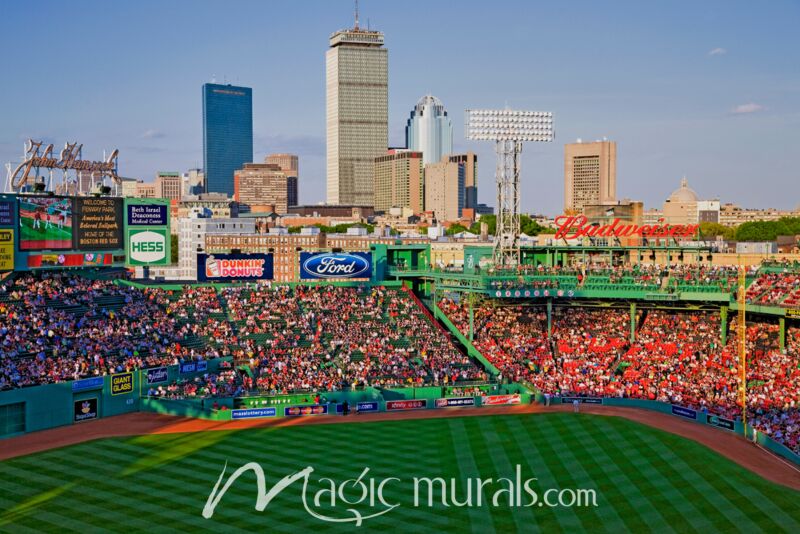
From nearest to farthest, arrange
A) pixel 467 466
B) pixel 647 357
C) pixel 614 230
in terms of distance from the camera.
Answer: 1. pixel 467 466
2. pixel 647 357
3. pixel 614 230

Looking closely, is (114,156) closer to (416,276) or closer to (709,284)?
(416,276)

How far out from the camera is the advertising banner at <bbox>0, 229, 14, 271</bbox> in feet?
150

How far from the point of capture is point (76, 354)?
44.0m

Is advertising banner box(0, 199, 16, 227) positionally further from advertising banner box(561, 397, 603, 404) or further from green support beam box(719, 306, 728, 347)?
green support beam box(719, 306, 728, 347)

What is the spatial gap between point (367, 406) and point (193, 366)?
988cm

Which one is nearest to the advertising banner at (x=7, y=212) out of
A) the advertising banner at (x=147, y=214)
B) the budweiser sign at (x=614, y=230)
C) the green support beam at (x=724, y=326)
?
the advertising banner at (x=147, y=214)

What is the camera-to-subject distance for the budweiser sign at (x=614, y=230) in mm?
63594

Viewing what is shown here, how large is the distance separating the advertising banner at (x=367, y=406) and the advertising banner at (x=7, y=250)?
20.1 metres

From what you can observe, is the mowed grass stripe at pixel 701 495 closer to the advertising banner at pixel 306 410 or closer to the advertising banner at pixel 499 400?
the advertising banner at pixel 499 400

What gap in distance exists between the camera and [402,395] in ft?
158

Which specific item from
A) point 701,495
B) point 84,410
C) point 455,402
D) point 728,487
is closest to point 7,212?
point 84,410

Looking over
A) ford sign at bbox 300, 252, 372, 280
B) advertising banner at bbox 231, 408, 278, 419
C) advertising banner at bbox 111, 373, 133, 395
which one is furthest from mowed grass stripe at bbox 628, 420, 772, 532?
ford sign at bbox 300, 252, 372, 280

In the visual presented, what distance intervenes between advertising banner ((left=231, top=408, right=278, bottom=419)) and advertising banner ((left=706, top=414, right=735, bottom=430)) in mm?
21980

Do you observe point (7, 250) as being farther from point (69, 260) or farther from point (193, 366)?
point (193, 366)
